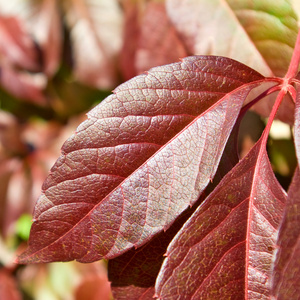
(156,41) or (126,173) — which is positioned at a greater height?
(156,41)

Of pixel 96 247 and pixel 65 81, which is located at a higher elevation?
pixel 65 81

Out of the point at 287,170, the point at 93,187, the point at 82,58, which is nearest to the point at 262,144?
the point at 93,187

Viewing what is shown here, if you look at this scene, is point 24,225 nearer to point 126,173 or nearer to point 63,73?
point 63,73

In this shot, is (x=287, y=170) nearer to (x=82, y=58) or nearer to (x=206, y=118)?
(x=206, y=118)

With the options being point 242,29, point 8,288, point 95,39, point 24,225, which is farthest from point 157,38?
point 8,288

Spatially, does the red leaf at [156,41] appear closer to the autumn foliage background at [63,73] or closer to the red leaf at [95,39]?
the autumn foliage background at [63,73]

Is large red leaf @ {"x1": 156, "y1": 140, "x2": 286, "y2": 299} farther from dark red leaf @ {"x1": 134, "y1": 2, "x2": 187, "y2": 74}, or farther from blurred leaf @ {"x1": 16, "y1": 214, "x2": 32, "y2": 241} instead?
blurred leaf @ {"x1": 16, "y1": 214, "x2": 32, "y2": 241}

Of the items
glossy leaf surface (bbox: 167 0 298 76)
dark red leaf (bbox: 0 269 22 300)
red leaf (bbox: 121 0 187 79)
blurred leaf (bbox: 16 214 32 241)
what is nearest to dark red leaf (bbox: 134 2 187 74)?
red leaf (bbox: 121 0 187 79)
